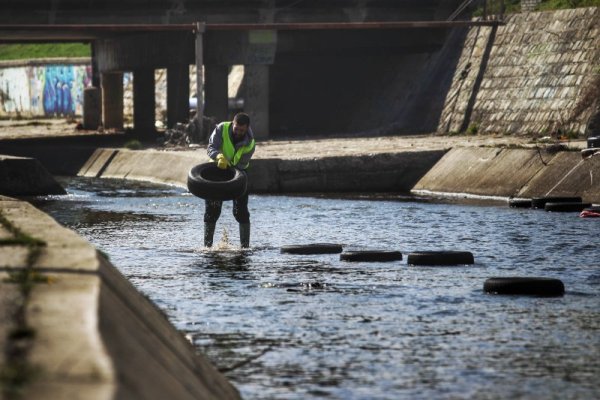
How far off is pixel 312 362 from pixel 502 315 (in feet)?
9.47

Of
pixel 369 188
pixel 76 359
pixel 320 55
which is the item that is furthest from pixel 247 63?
pixel 76 359

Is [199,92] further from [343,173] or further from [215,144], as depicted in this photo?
[215,144]

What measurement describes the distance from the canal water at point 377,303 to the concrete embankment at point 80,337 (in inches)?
37.6

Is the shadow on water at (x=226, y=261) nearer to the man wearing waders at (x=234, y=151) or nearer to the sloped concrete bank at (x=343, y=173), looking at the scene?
the man wearing waders at (x=234, y=151)

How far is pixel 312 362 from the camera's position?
11.1m

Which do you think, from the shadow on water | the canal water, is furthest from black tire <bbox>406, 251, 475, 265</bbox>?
the shadow on water

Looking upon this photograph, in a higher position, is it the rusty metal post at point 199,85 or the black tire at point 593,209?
the rusty metal post at point 199,85

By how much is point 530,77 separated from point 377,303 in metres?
27.1

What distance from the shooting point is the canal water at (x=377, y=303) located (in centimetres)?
1042

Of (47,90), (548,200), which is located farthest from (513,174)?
(47,90)

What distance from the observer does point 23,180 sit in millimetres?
32469

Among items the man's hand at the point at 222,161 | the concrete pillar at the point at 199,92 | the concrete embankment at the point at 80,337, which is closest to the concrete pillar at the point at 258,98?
the concrete pillar at the point at 199,92

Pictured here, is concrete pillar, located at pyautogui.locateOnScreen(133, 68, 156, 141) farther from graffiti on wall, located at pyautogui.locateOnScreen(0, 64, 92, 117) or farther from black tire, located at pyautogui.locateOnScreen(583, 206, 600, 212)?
black tire, located at pyautogui.locateOnScreen(583, 206, 600, 212)

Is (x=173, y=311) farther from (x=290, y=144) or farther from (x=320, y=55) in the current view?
(x=320, y=55)
